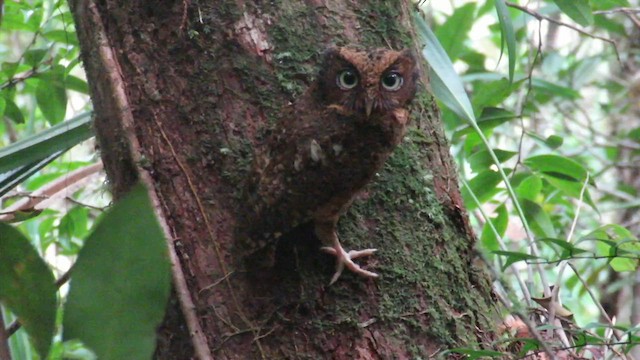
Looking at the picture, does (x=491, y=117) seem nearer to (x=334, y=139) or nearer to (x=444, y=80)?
(x=444, y=80)

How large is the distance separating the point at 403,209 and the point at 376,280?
161 millimetres

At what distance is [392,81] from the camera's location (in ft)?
3.90

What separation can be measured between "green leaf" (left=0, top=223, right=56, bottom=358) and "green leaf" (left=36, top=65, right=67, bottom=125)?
1.41m

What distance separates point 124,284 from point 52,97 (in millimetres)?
1571

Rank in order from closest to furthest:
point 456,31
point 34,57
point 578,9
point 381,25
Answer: point 381,25 < point 578,9 < point 34,57 < point 456,31

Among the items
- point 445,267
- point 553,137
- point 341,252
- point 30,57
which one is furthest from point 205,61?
point 553,137

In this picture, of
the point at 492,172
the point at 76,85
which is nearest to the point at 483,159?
the point at 492,172

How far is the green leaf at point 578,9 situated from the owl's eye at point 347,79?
3.08ft

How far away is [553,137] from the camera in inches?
82.4

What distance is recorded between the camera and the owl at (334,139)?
1.16 metres

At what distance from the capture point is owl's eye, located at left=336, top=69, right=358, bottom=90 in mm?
1166

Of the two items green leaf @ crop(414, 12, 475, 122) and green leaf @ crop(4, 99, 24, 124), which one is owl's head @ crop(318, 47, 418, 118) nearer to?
green leaf @ crop(414, 12, 475, 122)

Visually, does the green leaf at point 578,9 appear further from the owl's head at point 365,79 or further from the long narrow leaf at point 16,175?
the long narrow leaf at point 16,175

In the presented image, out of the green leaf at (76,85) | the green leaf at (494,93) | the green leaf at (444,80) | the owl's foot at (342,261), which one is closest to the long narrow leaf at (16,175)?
the green leaf at (76,85)
